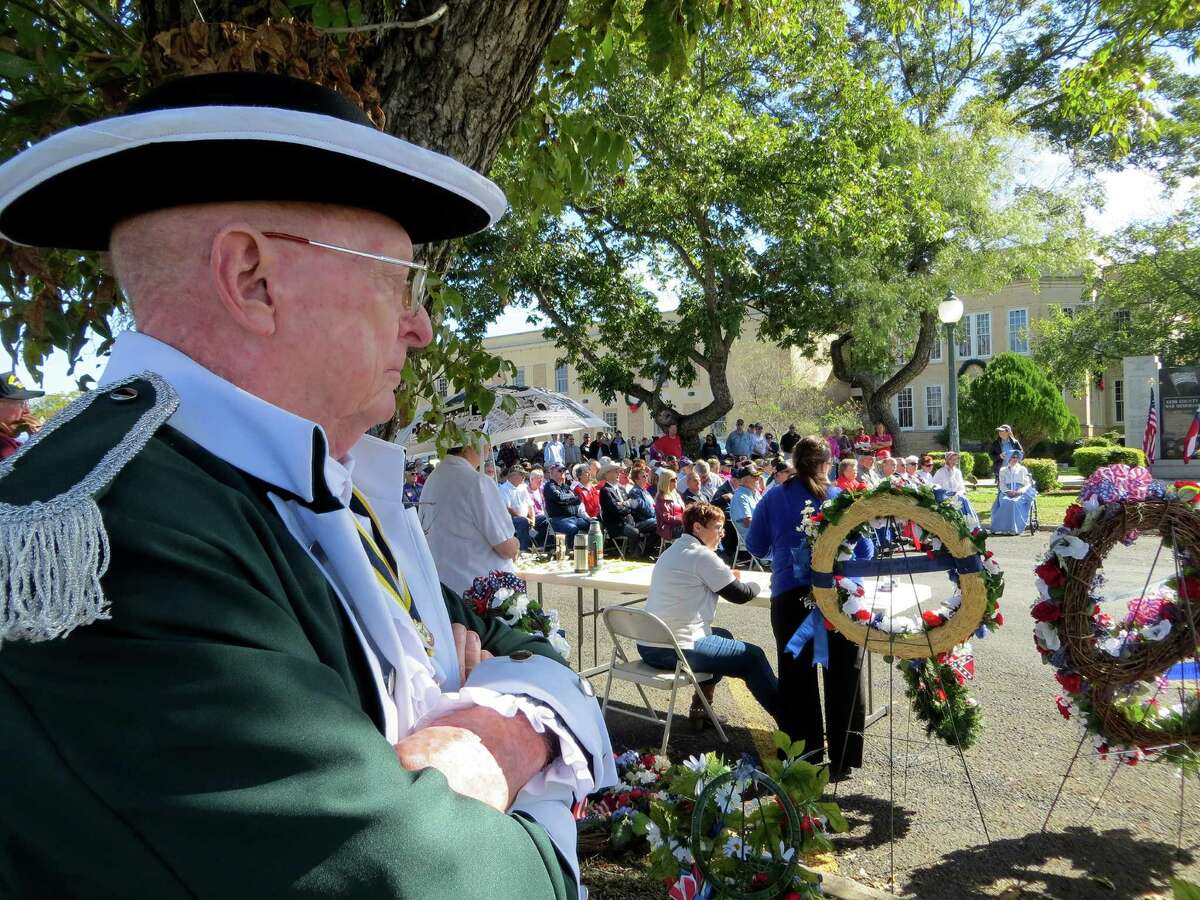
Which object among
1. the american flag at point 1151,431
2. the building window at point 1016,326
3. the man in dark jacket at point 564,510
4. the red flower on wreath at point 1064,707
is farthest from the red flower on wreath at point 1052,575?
the building window at point 1016,326

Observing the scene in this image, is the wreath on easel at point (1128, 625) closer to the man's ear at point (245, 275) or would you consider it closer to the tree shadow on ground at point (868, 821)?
the tree shadow on ground at point (868, 821)

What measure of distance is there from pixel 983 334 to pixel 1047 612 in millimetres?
48183

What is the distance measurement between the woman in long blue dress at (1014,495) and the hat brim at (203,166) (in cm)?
1615

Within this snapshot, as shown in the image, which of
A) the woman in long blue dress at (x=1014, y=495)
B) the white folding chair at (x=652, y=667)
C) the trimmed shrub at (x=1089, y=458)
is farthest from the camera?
the trimmed shrub at (x=1089, y=458)

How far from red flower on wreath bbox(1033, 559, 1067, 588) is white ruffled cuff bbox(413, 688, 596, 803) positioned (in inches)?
136

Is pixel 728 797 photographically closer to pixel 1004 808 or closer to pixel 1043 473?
pixel 1004 808

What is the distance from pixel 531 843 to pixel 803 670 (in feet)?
14.6

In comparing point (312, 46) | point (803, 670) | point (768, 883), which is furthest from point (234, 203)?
point (803, 670)

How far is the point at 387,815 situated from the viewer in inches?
34.6

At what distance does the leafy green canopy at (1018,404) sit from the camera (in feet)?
114

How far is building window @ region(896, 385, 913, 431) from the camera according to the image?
163 feet

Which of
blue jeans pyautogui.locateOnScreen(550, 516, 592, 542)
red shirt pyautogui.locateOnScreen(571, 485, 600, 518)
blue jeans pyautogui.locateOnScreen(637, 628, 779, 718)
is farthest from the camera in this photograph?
red shirt pyautogui.locateOnScreen(571, 485, 600, 518)

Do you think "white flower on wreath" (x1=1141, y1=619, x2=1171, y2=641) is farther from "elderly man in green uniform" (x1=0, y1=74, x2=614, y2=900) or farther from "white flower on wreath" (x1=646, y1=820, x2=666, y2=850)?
"elderly man in green uniform" (x1=0, y1=74, x2=614, y2=900)

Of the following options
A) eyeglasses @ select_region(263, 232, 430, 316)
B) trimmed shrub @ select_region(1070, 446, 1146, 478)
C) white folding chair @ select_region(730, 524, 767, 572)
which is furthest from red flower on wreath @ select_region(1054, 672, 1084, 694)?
trimmed shrub @ select_region(1070, 446, 1146, 478)
